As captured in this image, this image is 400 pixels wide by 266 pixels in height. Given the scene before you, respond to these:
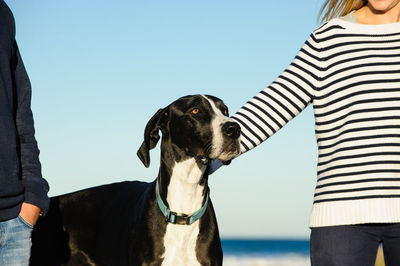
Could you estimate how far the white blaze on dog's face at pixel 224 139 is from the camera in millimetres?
4805

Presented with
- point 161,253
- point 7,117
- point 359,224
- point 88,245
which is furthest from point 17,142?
point 88,245

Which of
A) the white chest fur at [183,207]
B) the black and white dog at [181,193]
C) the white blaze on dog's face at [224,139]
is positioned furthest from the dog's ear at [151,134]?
the white blaze on dog's face at [224,139]

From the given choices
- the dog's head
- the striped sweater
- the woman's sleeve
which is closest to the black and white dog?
the dog's head

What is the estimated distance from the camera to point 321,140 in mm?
3434

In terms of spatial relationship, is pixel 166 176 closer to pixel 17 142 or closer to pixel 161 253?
pixel 161 253

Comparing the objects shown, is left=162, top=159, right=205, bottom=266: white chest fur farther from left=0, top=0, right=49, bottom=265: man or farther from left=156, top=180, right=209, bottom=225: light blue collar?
left=0, top=0, right=49, bottom=265: man

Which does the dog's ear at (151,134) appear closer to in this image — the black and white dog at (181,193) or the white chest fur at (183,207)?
the black and white dog at (181,193)

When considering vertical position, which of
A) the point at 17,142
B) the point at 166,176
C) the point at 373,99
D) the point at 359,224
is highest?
the point at 373,99

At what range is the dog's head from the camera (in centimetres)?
503

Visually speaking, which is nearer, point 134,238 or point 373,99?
point 373,99

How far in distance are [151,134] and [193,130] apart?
544 millimetres

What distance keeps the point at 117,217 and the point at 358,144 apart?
3.92 metres

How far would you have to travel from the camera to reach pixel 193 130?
5445 mm

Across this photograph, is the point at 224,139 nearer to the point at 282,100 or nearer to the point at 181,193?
the point at 181,193
